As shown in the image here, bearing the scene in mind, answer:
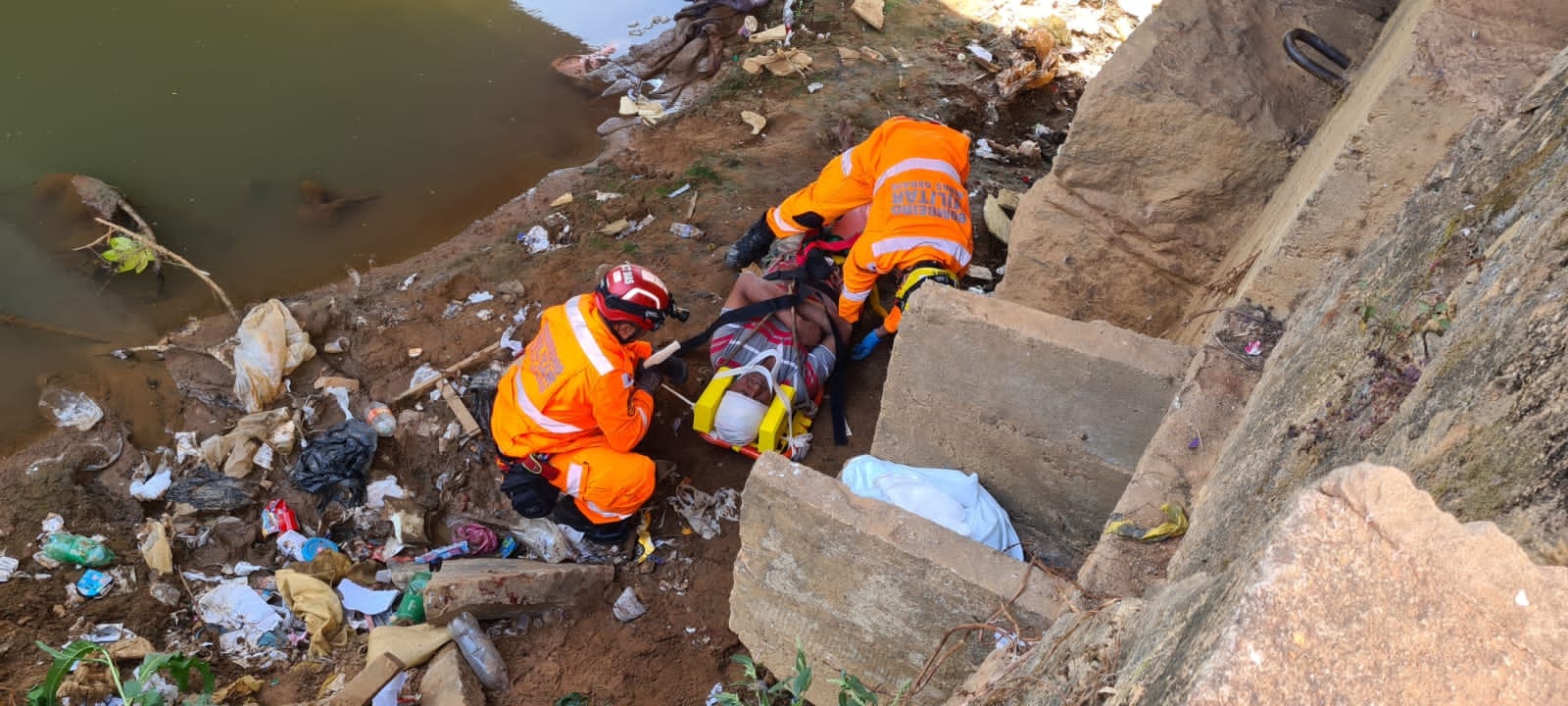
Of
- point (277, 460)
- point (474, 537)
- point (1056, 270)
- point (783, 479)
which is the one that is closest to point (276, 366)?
point (277, 460)

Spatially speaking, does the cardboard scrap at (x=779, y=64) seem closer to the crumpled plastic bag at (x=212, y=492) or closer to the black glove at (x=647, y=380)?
the black glove at (x=647, y=380)

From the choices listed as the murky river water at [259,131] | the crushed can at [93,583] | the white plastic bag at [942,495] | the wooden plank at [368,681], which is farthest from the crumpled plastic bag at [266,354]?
the white plastic bag at [942,495]

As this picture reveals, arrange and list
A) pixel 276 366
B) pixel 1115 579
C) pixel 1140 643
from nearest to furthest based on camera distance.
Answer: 1. pixel 1140 643
2. pixel 1115 579
3. pixel 276 366

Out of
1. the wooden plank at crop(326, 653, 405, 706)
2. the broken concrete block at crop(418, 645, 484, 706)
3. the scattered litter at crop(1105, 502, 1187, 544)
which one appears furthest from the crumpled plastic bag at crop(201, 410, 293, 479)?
the scattered litter at crop(1105, 502, 1187, 544)

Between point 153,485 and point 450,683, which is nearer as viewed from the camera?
point 450,683

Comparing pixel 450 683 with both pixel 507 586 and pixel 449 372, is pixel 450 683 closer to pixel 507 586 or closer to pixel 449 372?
pixel 507 586

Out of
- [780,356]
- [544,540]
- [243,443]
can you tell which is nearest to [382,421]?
[243,443]

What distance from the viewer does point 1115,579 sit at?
2309 millimetres

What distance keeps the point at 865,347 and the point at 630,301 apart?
1.67m

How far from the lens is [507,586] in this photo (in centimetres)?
376

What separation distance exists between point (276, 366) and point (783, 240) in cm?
294

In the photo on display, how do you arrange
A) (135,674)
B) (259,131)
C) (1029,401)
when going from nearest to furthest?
(135,674) → (1029,401) → (259,131)

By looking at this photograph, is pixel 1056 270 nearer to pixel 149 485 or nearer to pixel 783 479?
pixel 783 479

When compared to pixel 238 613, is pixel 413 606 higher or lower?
higher
